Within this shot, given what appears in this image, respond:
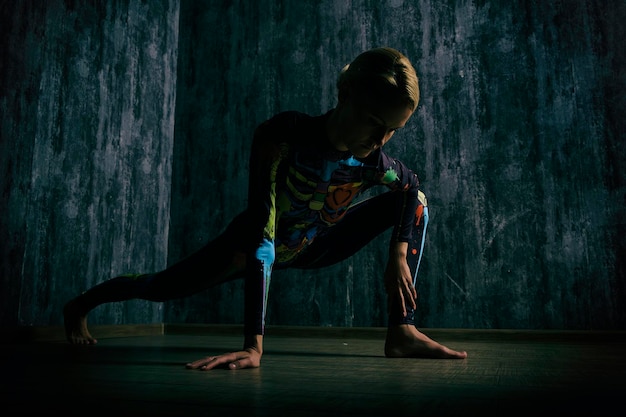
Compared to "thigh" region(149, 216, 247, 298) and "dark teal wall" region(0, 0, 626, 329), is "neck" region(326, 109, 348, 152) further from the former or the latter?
"dark teal wall" region(0, 0, 626, 329)

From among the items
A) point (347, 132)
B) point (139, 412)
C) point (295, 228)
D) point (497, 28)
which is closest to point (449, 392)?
point (139, 412)

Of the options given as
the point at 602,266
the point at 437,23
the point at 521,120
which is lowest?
the point at 602,266

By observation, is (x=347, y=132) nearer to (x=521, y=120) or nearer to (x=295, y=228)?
(x=295, y=228)

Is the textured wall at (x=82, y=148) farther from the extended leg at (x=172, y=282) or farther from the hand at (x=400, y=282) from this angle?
the hand at (x=400, y=282)

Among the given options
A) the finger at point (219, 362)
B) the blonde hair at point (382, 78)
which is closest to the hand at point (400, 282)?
the blonde hair at point (382, 78)

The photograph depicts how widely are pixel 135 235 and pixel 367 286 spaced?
142 centimetres

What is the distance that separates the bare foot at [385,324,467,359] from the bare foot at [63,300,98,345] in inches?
53.3

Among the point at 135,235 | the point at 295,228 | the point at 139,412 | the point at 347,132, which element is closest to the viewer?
the point at 139,412

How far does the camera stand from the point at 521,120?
2602 mm

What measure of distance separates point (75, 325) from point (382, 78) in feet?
5.59

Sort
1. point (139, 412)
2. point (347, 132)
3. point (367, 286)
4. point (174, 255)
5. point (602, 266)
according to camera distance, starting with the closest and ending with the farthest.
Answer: point (139, 412), point (347, 132), point (602, 266), point (367, 286), point (174, 255)

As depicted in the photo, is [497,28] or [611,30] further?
[497,28]

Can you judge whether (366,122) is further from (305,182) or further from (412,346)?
(412,346)

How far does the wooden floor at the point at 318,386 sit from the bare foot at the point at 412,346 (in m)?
0.05
